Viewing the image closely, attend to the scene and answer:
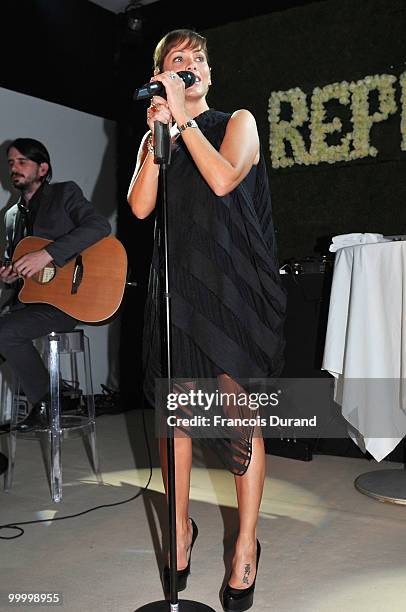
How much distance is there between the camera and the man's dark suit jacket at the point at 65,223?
2.52 meters

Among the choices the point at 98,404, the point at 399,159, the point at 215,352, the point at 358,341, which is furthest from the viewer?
the point at 98,404

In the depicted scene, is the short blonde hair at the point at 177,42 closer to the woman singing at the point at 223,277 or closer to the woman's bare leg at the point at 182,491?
the woman singing at the point at 223,277

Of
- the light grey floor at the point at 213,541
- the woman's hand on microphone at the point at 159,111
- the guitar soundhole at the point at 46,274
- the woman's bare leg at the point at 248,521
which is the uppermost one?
the woman's hand on microphone at the point at 159,111

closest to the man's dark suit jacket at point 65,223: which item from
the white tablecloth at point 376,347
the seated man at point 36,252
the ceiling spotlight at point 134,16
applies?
the seated man at point 36,252

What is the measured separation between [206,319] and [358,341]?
97cm

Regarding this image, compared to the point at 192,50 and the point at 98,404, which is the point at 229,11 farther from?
the point at 192,50

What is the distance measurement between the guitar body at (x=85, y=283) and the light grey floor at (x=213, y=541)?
0.67m

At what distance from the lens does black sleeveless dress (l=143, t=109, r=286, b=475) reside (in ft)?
4.75

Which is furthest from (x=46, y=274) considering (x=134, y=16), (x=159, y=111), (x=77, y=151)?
(x=134, y=16)

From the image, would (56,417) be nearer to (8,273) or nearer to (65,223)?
(8,273)

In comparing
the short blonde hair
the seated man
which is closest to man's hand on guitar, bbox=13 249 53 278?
the seated man

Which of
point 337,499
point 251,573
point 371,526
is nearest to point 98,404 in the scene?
point 337,499

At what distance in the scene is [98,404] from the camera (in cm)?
410

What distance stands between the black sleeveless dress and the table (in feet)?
2.69
